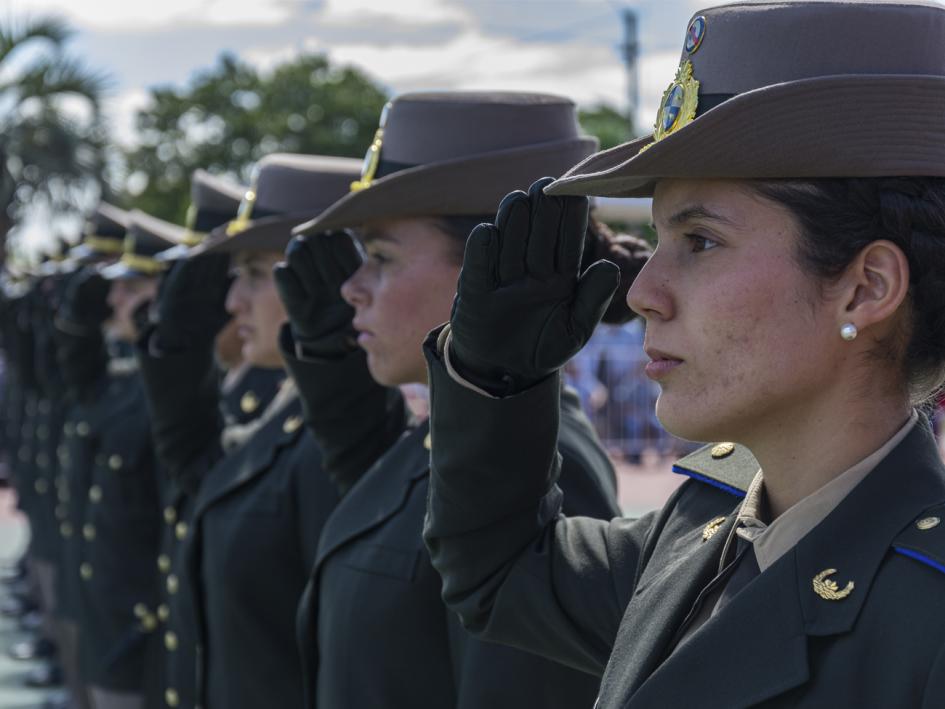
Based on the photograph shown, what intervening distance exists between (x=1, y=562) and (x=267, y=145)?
23.3 m

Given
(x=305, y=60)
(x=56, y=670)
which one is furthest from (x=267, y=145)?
(x=56, y=670)

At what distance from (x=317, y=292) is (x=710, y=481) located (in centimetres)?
159

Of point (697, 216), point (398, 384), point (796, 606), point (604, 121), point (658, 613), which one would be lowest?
point (604, 121)

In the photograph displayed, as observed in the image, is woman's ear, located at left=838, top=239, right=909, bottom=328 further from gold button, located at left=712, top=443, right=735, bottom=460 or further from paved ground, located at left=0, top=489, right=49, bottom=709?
paved ground, located at left=0, top=489, right=49, bottom=709

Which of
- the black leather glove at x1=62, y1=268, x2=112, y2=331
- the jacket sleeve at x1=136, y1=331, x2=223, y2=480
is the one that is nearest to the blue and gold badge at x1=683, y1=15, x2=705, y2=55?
the jacket sleeve at x1=136, y1=331, x2=223, y2=480

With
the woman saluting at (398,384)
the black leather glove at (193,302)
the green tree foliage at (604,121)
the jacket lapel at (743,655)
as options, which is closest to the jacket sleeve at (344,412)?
the woman saluting at (398,384)

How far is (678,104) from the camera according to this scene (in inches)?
73.2

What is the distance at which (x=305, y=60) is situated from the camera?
36125 millimetres

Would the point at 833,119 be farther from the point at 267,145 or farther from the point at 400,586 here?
the point at 267,145

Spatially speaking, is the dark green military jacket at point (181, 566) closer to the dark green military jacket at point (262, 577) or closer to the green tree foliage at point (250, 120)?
the dark green military jacket at point (262, 577)

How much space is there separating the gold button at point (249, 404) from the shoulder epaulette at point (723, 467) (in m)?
3.00

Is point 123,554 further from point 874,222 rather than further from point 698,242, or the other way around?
point 874,222

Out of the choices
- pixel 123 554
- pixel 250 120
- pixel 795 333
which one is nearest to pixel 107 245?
pixel 123 554

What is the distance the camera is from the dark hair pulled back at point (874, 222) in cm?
168
